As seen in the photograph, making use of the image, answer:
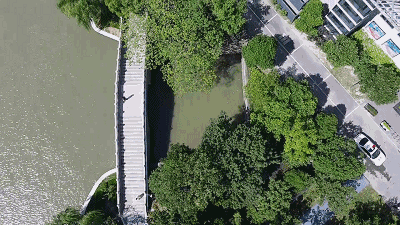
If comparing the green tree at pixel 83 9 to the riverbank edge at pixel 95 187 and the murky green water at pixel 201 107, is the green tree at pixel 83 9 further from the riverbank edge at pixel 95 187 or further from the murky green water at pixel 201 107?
the riverbank edge at pixel 95 187

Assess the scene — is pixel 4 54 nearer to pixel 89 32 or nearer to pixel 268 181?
pixel 89 32

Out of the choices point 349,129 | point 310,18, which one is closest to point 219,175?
point 349,129

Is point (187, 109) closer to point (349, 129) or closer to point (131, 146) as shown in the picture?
point (131, 146)

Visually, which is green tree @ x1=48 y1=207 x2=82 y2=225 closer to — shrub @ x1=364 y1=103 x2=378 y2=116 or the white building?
shrub @ x1=364 y1=103 x2=378 y2=116

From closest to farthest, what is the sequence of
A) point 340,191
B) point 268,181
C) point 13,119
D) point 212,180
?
point 212,180
point 340,191
point 268,181
point 13,119

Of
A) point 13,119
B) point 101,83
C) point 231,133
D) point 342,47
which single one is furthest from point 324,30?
point 13,119

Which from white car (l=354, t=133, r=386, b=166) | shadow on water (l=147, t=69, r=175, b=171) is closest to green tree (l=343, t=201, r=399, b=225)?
white car (l=354, t=133, r=386, b=166)
